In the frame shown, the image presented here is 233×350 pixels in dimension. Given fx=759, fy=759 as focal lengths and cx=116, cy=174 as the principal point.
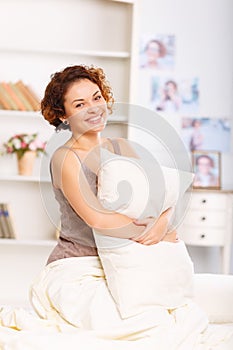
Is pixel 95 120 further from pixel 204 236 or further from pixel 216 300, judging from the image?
pixel 204 236

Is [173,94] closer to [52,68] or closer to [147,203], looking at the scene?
[52,68]

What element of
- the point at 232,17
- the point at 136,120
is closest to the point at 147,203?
the point at 136,120

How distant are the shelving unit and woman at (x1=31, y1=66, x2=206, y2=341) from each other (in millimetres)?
2556

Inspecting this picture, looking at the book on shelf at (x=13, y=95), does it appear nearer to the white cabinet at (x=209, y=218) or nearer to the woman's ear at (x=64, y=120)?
the white cabinet at (x=209, y=218)

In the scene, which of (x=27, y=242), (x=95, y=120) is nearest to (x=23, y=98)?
(x=27, y=242)

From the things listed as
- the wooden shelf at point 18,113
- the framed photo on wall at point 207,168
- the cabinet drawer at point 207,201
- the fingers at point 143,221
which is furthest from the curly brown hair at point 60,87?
the framed photo on wall at point 207,168

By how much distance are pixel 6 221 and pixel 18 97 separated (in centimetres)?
72

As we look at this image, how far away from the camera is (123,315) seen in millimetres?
1867

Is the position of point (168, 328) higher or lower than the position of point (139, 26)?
lower

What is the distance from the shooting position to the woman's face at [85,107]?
1936mm

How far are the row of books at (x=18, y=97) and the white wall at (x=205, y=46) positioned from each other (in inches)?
34.9

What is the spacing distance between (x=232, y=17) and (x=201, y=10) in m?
0.21

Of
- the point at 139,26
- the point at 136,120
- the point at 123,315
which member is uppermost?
the point at 139,26

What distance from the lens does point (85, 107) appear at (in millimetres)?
1952
